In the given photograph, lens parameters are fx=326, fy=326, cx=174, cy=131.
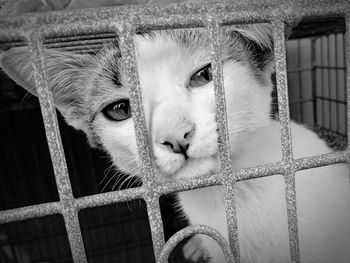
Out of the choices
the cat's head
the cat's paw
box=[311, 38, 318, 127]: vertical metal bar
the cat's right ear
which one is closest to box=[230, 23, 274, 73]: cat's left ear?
the cat's head

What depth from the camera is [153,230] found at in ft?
2.06

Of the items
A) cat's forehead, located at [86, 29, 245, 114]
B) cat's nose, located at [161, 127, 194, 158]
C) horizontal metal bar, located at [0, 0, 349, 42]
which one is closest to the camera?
horizontal metal bar, located at [0, 0, 349, 42]

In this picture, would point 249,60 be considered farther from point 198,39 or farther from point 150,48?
point 150,48

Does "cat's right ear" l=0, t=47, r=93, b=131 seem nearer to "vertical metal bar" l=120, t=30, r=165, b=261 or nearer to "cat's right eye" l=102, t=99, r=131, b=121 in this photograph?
"cat's right eye" l=102, t=99, r=131, b=121

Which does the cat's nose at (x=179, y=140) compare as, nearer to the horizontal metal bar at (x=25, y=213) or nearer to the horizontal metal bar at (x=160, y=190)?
the horizontal metal bar at (x=160, y=190)

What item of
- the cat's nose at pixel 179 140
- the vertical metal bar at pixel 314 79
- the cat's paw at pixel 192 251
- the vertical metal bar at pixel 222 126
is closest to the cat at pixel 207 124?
the cat's nose at pixel 179 140

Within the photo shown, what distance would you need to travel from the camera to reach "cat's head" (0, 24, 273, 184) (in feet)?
2.68

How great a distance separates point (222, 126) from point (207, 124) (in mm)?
177

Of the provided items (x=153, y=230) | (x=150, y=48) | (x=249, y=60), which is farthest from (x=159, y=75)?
(x=153, y=230)

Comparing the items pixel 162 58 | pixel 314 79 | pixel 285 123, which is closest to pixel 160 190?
pixel 285 123

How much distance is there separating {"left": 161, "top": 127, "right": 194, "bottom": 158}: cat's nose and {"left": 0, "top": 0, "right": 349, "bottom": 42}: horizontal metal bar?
273 millimetres

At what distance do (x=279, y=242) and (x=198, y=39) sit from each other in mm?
671

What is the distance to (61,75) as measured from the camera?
1.09 m

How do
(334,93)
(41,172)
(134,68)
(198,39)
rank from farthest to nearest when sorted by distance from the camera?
(334,93) < (41,172) < (198,39) < (134,68)
